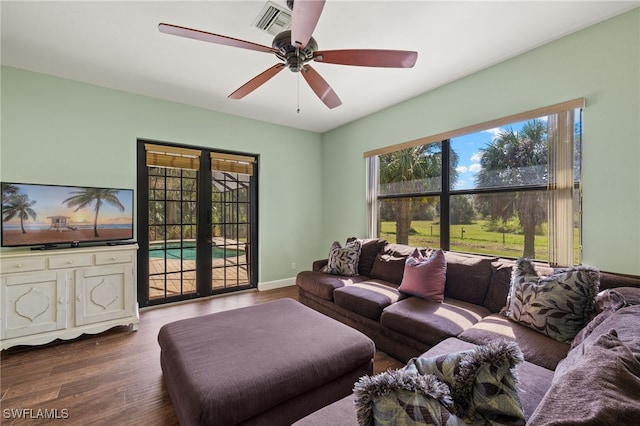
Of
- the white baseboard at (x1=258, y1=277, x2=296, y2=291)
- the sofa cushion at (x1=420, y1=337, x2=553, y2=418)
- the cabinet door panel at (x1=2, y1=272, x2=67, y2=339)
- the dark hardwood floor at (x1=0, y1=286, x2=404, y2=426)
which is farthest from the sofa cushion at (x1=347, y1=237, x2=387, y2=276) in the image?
the cabinet door panel at (x1=2, y1=272, x2=67, y2=339)

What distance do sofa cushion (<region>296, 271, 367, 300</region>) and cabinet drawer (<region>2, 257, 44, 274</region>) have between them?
8.61 ft

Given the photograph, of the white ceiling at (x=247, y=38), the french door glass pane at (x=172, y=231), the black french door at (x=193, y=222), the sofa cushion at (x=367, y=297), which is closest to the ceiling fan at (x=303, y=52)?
the white ceiling at (x=247, y=38)

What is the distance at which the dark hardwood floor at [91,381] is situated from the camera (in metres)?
1.73

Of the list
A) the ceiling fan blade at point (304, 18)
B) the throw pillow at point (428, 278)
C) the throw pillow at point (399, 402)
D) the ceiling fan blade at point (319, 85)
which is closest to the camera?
the throw pillow at point (399, 402)

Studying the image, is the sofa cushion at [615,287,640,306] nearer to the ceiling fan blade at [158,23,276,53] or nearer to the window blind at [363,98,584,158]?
the window blind at [363,98,584,158]

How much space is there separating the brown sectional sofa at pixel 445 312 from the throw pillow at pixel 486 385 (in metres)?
0.33

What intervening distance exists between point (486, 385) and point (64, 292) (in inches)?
139

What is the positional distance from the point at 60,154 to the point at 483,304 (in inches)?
183

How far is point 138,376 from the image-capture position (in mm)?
2131

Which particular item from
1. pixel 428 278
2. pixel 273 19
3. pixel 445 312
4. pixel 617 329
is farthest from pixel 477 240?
pixel 273 19

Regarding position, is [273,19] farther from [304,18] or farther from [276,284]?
[276,284]

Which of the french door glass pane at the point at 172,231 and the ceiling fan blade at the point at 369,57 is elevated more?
the ceiling fan blade at the point at 369,57

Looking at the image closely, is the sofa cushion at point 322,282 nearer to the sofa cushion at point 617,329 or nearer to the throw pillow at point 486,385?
the sofa cushion at point 617,329

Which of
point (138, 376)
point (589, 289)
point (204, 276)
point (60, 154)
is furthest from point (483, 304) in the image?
point (60, 154)
